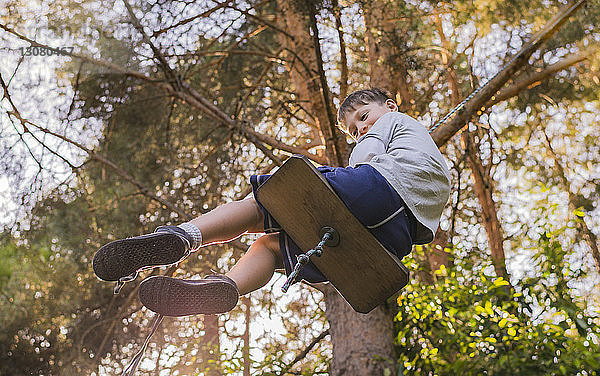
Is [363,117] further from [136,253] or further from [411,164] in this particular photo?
[136,253]

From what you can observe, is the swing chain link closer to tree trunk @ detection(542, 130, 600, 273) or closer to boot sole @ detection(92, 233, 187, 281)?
boot sole @ detection(92, 233, 187, 281)

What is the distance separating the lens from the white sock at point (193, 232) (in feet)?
6.14

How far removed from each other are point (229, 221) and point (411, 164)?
0.63m

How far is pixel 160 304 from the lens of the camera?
6.31ft

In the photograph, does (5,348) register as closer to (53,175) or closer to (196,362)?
(196,362)

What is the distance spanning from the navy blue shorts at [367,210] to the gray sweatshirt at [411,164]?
4 cm

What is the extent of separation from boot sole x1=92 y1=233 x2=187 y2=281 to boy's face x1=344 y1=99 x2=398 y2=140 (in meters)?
0.93

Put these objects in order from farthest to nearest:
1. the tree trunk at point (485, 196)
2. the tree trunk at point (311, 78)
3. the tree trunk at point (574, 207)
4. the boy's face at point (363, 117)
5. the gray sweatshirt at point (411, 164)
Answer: the tree trunk at point (574, 207) < the tree trunk at point (485, 196) < the tree trunk at point (311, 78) < the boy's face at point (363, 117) < the gray sweatshirt at point (411, 164)

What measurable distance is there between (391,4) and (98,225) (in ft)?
10.6

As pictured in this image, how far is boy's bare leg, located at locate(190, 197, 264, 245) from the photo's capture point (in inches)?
76.6

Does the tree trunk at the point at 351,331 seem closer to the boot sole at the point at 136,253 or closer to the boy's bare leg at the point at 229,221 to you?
A: the boy's bare leg at the point at 229,221

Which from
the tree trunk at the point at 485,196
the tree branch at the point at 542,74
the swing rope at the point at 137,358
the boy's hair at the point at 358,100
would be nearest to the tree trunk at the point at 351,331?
the boy's hair at the point at 358,100

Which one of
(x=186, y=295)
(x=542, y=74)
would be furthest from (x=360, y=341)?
(x=542, y=74)

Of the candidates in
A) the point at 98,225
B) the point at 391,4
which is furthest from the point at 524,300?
the point at 98,225
